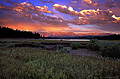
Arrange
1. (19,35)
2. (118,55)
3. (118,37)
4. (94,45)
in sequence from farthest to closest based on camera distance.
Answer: (19,35) → (118,37) → (94,45) → (118,55)

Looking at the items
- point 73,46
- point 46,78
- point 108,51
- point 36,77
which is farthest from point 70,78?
point 73,46

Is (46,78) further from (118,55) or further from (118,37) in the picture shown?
(118,37)

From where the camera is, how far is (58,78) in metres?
3.24

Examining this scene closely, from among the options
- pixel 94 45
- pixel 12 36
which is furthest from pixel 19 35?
pixel 94 45

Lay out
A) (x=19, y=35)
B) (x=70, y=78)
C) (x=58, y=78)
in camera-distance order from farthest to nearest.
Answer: (x=19, y=35) < (x=70, y=78) < (x=58, y=78)

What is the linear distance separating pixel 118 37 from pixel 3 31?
191 feet

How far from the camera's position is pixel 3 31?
50438 mm

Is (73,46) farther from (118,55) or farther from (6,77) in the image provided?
(6,77)

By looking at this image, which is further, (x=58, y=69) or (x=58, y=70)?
(x=58, y=69)

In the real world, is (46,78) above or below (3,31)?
below

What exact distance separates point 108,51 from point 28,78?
10427mm

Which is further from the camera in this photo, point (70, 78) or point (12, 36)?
point (12, 36)

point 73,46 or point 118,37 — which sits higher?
point 118,37

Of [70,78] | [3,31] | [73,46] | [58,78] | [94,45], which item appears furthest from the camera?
[3,31]
